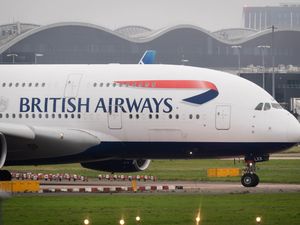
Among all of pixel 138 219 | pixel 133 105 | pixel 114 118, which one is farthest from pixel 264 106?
pixel 138 219

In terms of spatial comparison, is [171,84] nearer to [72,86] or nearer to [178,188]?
[72,86]

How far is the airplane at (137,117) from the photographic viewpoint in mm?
49844

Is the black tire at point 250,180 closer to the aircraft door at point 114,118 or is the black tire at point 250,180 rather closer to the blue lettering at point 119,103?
Result: the aircraft door at point 114,118

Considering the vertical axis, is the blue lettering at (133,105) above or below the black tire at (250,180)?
above

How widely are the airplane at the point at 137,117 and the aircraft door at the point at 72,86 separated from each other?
0.15 ft

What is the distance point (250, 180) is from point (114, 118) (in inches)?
256

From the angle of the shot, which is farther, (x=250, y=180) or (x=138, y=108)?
(x=138, y=108)


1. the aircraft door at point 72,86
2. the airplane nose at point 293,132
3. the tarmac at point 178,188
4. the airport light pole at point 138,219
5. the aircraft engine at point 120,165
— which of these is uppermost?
the aircraft door at point 72,86

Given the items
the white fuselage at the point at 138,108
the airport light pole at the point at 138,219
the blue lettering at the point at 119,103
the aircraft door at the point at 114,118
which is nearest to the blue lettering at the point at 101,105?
the white fuselage at the point at 138,108

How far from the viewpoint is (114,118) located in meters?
51.2

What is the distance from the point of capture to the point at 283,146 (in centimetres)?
4925

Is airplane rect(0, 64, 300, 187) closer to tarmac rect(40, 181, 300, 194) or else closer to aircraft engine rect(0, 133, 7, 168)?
aircraft engine rect(0, 133, 7, 168)

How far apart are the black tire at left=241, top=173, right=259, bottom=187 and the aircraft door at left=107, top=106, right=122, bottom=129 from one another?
5871 mm

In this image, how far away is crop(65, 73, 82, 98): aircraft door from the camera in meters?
51.8
